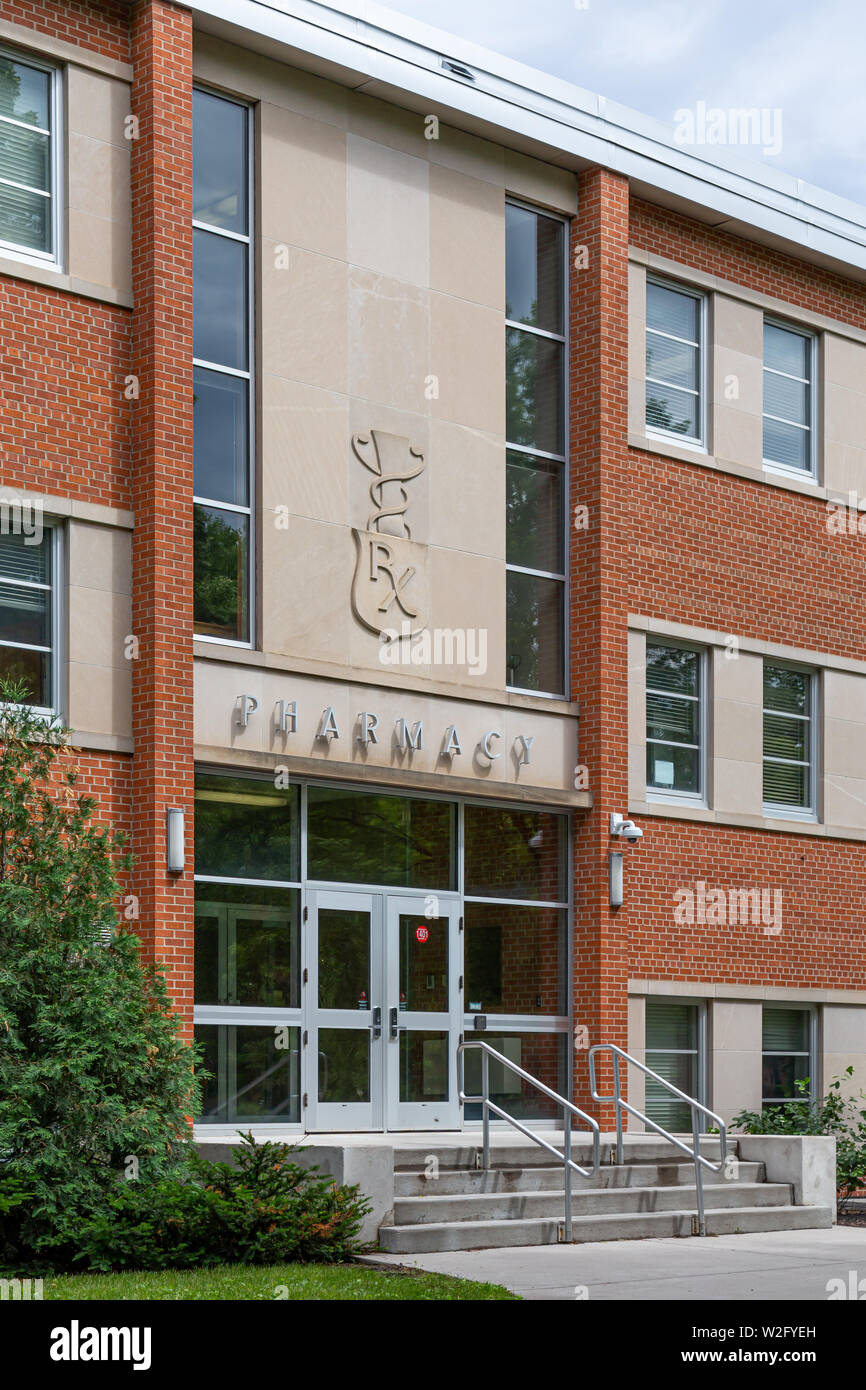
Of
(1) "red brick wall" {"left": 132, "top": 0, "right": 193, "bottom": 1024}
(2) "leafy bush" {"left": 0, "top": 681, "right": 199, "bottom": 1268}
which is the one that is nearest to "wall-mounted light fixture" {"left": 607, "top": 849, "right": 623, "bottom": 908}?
(1) "red brick wall" {"left": 132, "top": 0, "right": 193, "bottom": 1024}

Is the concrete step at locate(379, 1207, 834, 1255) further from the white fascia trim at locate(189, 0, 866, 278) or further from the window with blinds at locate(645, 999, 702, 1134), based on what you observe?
the white fascia trim at locate(189, 0, 866, 278)

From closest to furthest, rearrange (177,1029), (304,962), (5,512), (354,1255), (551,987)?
(354,1255) → (177,1029) → (5,512) → (304,962) → (551,987)

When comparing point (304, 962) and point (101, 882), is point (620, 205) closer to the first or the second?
point (304, 962)

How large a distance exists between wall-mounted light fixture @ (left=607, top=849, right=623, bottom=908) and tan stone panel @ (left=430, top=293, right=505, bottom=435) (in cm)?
464

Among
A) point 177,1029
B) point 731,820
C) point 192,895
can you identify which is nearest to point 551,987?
point 731,820

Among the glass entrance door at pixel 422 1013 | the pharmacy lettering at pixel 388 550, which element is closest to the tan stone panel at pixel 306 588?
the pharmacy lettering at pixel 388 550

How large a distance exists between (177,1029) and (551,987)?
6.50m

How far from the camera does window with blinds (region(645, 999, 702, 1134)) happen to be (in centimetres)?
1973

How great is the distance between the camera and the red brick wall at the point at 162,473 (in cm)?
1536

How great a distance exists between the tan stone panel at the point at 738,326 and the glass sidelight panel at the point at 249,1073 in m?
9.94

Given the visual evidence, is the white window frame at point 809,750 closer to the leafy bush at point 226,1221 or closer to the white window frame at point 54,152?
the white window frame at point 54,152

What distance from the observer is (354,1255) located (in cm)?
1255
